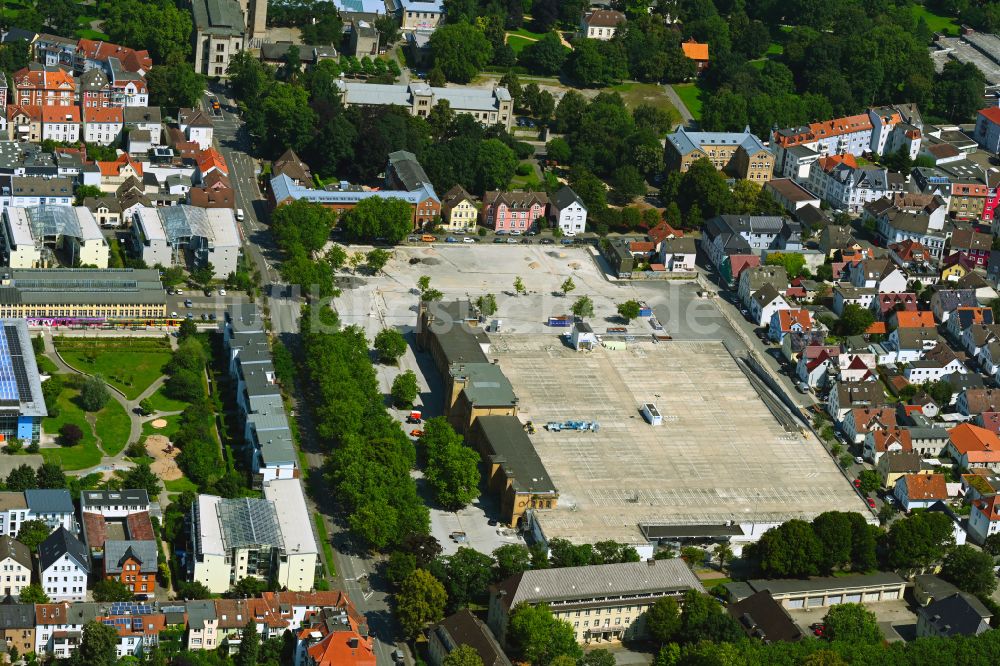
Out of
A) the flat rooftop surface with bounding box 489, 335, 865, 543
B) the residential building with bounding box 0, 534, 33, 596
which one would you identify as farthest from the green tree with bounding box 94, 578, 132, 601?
the flat rooftop surface with bounding box 489, 335, 865, 543

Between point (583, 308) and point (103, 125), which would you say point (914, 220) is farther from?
point (103, 125)

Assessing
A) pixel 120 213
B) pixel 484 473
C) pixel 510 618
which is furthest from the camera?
pixel 120 213

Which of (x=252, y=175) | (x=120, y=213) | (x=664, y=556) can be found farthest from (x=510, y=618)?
(x=252, y=175)

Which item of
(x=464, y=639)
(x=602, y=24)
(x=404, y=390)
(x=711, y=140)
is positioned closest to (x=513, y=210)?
(x=711, y=140)

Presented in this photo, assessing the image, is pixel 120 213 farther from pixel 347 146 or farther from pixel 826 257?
pixel 826 257

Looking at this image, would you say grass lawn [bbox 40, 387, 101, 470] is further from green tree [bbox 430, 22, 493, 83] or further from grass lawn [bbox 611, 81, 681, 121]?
grass lawn [bbox 611, 81, 681, 121]

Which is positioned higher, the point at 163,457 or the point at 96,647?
the point at 96,647
